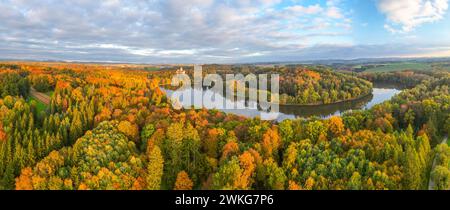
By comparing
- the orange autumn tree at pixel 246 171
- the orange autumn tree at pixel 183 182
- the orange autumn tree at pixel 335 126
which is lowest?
the orange autumn tree at pixel 183 182

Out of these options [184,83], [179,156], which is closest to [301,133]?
[179,156]

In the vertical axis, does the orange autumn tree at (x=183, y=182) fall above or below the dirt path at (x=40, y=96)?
below

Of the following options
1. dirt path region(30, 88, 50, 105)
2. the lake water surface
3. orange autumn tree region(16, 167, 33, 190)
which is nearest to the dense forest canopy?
orange autumn tree region(16, 167, 33, 190)

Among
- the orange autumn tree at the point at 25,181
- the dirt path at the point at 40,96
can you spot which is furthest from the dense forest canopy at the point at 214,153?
the dirt path at the point at 40,96

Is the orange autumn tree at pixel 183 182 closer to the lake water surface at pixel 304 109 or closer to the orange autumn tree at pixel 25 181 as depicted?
the orange autumn tree at pixel 25 181

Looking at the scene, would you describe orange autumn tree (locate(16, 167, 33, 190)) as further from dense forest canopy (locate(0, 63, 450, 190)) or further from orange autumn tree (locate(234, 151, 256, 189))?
orange autumn tree (locate(234, 151, 256, 189))

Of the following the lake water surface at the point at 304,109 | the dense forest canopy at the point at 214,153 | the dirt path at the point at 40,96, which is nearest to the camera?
the dense forest canopy at the point at 214,153
